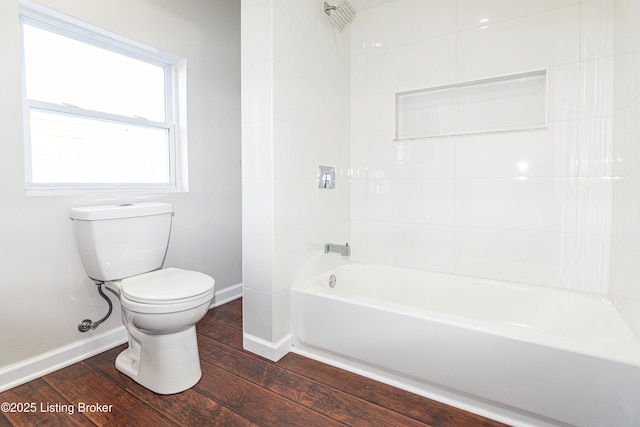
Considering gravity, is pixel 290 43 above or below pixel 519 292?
above

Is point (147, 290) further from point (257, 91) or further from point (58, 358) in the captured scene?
point (257, 91)

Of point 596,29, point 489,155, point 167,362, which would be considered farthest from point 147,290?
point 596,29

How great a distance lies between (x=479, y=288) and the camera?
196 centimetres

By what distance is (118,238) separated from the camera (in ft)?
5.65

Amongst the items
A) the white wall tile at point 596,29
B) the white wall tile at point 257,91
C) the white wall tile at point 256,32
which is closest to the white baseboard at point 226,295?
the white wall tile at point 257,91

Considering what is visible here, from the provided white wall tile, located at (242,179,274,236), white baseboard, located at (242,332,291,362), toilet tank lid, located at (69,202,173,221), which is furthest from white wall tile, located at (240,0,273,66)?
white baseboard, located at (242,332,291,362)

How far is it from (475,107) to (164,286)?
2110 millimetres

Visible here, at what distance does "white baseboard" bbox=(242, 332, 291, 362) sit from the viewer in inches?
71.1

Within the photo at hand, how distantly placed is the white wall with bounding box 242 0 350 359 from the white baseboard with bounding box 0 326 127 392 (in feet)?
2.68

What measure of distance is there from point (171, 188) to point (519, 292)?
239 cm

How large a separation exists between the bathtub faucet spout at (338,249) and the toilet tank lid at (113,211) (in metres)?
1.06

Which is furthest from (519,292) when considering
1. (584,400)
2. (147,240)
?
(147,240)

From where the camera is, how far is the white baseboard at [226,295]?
8.52ft

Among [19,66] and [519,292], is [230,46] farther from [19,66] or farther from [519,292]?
[519,292]
